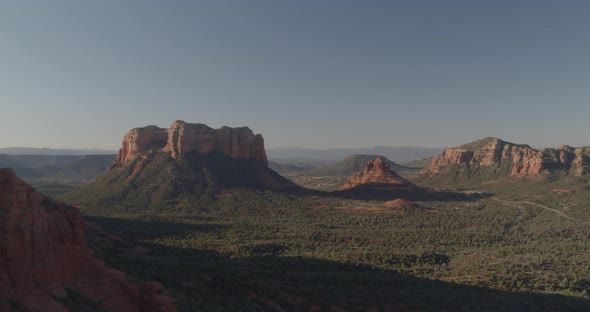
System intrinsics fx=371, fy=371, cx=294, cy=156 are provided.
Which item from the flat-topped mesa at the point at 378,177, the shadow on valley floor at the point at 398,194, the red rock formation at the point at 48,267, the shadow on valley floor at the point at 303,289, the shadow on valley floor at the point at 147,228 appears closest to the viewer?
the red rock formation at the point at 48,267

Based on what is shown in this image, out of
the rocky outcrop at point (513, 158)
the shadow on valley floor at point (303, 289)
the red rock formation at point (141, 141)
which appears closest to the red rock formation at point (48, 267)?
the shadow on valley floor at point (303, 289)

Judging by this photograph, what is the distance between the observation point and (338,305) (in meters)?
35.5

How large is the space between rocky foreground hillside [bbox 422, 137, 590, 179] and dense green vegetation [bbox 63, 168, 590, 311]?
86.1 feet

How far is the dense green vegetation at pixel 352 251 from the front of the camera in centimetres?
3669

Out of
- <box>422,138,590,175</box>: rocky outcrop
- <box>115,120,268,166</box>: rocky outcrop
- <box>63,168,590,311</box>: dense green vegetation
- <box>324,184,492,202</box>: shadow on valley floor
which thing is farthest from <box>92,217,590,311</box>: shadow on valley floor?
<box>422,138,590,175</box>: rocky outcrop

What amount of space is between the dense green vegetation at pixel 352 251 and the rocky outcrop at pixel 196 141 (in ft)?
46.0

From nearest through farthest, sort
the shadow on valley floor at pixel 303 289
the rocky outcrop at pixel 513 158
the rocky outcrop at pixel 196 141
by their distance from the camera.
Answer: the shadow on valley floor at pixel 303 289, the rocky outcrop at pixel 196 141, the rocky outcrop at pixel 513 158

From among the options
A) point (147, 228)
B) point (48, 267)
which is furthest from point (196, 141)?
point (48, 267)

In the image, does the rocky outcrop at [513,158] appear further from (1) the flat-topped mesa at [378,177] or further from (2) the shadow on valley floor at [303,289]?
(2) the shadow on valley floor at [303,289]

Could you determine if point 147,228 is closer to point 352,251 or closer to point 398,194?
point 352,251

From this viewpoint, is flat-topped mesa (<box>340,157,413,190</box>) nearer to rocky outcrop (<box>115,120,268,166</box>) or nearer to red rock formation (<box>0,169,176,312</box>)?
rocky outcrop (<box>115,120,268,166</box>)

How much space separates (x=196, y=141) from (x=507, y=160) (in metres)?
128

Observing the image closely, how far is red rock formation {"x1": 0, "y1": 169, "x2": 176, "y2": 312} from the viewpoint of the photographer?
20.8 metres

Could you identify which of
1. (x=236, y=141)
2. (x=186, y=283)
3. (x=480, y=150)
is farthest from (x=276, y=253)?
(x=480, y=150)
